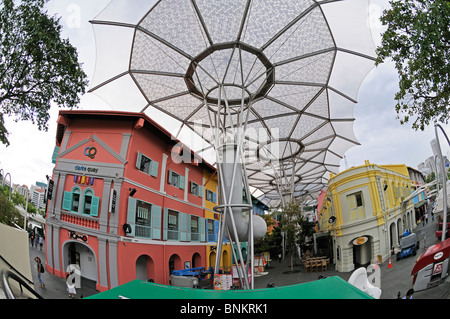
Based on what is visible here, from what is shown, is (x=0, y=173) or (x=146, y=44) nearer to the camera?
(x=0, y=173)

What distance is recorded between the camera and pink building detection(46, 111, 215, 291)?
207 cm

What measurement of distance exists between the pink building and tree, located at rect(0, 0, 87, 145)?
36cm

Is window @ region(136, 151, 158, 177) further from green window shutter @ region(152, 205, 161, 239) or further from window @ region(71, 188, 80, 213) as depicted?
window @ region(71, 188, 80, 213)

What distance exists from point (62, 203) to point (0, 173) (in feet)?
1.72

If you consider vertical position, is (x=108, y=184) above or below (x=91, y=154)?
below

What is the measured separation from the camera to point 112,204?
82.6 inches

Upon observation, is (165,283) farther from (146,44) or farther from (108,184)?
(146,44)

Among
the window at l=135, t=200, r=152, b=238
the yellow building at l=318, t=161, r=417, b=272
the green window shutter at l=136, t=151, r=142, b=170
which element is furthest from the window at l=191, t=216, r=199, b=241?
the yellow building at l=318, t=161, r=417, b=272

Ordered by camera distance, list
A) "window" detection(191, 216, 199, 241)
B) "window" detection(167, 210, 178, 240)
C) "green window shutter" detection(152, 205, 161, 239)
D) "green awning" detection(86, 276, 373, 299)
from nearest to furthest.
A: "green awning" detection(86, 276, 373, 299) → "green window shutter" detection(152, 205, 161, 239) → "window" detection(167, 210, 178, 240) → "window" detection(191, 216, 199, 241)

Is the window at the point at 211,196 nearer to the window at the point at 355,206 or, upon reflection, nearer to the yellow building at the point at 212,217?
the yellow building at the point at 212,217

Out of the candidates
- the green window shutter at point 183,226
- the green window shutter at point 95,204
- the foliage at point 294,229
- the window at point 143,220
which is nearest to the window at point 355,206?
the foliage at point 294,229

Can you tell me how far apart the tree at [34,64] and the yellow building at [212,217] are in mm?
1869
